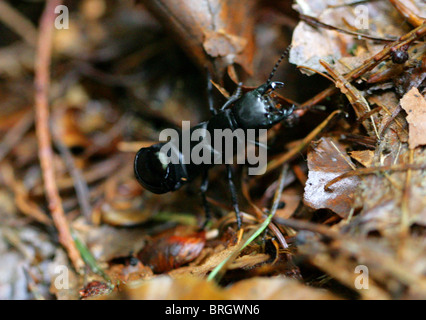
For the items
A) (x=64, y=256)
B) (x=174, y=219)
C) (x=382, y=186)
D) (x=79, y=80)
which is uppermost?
(x=79, y=80)

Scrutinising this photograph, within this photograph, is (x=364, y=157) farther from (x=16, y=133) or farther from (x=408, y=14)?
(x=16, y=133)

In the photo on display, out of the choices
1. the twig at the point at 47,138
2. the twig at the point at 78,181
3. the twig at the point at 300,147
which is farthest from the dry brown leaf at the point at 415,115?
the twig at the point at 78,181

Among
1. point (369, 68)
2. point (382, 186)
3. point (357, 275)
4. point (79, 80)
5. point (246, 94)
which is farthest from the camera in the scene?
point (79, 80)

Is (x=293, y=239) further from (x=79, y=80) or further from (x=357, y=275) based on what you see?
(x=79, y=80)

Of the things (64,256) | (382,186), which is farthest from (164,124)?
(382,186)

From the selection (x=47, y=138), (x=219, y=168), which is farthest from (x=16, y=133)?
(x=219, y=168)

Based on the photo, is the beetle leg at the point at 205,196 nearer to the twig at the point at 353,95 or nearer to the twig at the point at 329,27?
the twig at the point at 353,95
